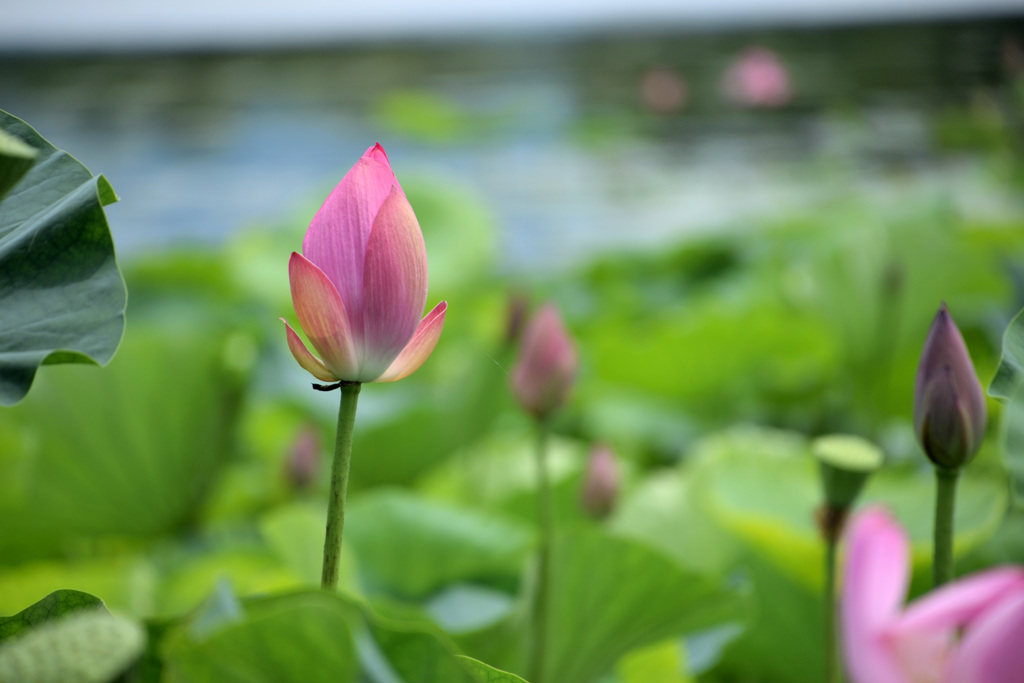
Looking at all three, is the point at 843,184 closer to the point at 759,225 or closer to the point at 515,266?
the point at 759,225

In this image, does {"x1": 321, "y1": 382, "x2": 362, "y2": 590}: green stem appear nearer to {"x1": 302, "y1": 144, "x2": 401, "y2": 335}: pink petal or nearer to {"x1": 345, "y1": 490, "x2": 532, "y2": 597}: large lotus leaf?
{"x1": 302, "y1": 144, "x2": 401, "y2": 335}: pink petal

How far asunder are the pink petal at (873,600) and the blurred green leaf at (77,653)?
109 millimetres

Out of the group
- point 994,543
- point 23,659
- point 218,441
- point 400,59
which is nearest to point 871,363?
point 994,543

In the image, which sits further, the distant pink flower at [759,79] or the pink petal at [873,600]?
the distant pink flower at [759,79]

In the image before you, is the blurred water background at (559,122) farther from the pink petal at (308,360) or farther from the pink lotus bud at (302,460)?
the pink petal at (308,360)

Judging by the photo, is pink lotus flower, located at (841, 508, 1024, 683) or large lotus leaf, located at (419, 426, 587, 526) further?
large lotus leaf, located at (419, 426, 587, 526)

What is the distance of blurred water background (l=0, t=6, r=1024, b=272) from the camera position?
1382 mm

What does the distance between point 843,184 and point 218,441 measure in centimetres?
148

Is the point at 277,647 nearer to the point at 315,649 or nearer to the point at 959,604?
the point at 315,649

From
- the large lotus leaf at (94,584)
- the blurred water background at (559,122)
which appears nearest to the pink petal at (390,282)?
the large lotus leaf at (94,584)

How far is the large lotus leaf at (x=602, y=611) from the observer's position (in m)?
0.28

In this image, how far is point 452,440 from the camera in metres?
0.56

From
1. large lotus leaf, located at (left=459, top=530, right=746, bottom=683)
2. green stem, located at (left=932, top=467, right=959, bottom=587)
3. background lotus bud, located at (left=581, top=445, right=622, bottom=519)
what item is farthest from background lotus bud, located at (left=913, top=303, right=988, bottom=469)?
background lotus bud, located at (left=581, top=445, right=622, bottom=519)

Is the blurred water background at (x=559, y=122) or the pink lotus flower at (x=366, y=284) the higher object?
the blurred water background at (x=559, y=122)
